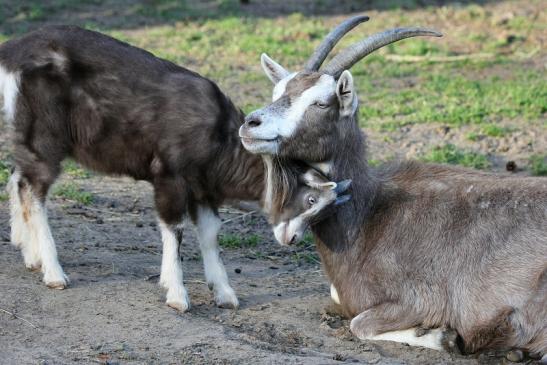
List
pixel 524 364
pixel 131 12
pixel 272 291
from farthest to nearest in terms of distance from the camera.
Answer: pixel 131 12, pixel 272 291, pixel 524 364

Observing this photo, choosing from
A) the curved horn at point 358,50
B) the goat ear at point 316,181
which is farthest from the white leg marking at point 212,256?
the curved horn at point 358,50

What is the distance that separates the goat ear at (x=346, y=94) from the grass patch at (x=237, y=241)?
6.98ft

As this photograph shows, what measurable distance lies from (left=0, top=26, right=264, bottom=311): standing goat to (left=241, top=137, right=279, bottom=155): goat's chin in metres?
0.47

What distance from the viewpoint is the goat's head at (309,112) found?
6.75 m

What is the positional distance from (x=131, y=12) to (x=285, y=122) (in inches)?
388

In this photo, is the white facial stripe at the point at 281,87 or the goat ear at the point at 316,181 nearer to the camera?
the goat ear at the point at 316,181

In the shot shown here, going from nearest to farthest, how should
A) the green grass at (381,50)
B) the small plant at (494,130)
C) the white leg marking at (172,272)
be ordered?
the white leg marking at (172,272)
the small plant at (494,130)
the green grass at (381,50)

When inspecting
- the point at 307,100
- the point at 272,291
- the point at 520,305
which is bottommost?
the point at 272,291

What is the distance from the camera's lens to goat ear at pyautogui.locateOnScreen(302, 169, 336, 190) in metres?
6.91

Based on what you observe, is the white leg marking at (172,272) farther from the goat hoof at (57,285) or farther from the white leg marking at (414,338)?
the white leg marking at (414,338)

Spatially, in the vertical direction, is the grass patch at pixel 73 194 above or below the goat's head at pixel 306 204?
below

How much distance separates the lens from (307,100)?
6891 mm

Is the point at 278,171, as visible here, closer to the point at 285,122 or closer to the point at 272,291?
the point at 285,122

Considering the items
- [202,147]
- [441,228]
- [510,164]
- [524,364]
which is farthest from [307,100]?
[510,164]
